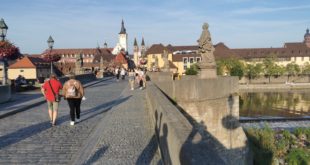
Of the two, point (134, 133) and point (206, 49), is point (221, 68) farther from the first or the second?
point (134, 133)

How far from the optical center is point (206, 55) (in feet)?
71.6

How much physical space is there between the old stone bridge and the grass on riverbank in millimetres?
1918

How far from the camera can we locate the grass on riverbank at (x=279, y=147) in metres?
20.7

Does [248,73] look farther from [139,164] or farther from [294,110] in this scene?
[139,164]

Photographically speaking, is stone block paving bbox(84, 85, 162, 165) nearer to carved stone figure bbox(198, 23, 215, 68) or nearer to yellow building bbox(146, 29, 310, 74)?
carved stone figure bbox(198, 23, 215, 68)

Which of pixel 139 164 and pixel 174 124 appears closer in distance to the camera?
pixel 174 124

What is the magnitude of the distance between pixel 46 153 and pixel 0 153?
3.14 feet

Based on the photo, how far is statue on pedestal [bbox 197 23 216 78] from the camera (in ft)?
70.2

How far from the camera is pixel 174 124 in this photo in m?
6.34

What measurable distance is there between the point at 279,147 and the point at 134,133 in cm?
1442

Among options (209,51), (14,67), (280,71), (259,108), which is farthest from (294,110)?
(14,67)

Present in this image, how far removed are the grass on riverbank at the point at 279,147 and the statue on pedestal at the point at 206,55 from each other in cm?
466

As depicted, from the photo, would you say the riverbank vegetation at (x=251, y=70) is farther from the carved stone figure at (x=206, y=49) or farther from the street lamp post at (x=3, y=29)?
the street lamp post at (x=3, y=29)

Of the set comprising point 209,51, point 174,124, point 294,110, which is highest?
point 209,51
